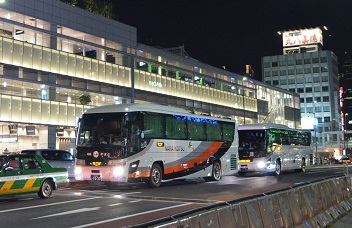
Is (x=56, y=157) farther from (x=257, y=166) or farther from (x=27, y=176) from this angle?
(x=257, y=166)

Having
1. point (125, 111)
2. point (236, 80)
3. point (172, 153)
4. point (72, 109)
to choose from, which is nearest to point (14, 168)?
point (125, 111)

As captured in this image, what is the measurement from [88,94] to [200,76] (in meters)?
24.2

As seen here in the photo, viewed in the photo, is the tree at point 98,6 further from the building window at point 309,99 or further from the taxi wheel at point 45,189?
the building window at point 309,99

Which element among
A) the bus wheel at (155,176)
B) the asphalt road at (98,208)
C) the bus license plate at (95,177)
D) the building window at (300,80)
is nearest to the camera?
the asphalt road at (98,208)

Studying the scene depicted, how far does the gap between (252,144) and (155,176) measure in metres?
10.6

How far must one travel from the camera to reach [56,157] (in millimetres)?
23141

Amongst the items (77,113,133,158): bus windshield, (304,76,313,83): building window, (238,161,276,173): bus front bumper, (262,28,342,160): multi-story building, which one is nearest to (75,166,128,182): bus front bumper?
(77,113,133,158): bus windshield

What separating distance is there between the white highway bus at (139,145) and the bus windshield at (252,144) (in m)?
5.74

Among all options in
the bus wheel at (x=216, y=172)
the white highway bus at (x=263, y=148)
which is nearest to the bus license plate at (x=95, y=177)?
the bus wheel at (x=216, y=172)

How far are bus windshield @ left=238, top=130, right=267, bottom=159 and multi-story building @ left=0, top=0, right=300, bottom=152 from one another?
1564cm

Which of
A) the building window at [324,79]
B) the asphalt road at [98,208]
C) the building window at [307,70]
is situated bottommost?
the asphalt road at [98,208]

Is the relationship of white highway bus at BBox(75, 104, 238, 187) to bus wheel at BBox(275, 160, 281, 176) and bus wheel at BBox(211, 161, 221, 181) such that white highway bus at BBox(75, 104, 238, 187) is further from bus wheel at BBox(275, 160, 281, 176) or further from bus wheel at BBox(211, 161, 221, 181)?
bus wheel at BBox(275, 160, 281, 176)

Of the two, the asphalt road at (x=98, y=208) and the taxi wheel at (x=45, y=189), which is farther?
the taxi wheel at (x=45, y=189)

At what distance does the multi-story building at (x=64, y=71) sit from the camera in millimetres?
38125
